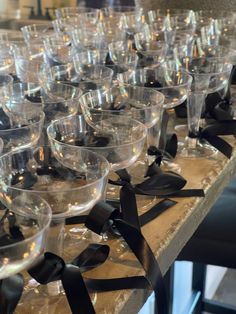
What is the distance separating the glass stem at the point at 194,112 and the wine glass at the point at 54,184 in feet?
1.20

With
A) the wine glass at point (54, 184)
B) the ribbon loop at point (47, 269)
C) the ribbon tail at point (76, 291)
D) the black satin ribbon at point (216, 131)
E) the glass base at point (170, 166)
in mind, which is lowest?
the glass base at point (170, 166)

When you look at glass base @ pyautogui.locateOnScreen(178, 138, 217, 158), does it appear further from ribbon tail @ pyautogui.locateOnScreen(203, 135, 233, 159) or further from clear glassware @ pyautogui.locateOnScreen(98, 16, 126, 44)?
clear glassware @ pyautogui.locateOnScreen(98, 16, 126, 44)

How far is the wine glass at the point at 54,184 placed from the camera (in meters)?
0.66

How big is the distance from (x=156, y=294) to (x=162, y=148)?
37cm

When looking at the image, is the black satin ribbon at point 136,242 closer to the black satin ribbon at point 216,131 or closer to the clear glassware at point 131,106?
the clear glassware at point 131,106

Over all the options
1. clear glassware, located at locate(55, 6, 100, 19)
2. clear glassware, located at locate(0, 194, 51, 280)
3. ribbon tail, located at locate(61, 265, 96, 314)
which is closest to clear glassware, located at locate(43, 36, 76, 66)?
clear glassware, located at locate(55, 6, 100, 19)

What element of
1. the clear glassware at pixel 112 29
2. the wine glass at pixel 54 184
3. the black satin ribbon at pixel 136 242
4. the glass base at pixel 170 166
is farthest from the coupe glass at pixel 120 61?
→ the black satin ribbon at pixel 136 242

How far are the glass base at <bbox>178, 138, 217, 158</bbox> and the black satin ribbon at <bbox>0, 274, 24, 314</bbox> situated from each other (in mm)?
495

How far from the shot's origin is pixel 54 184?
2.64ft

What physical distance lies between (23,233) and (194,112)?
554 mm

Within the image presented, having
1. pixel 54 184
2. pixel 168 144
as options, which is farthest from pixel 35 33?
pixel 54 184

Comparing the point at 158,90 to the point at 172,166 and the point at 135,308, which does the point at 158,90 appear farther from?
the point at 135,308

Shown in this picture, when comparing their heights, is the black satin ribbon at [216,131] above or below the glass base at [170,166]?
above

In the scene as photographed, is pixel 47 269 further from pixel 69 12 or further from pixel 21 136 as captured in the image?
pixel 69 12
